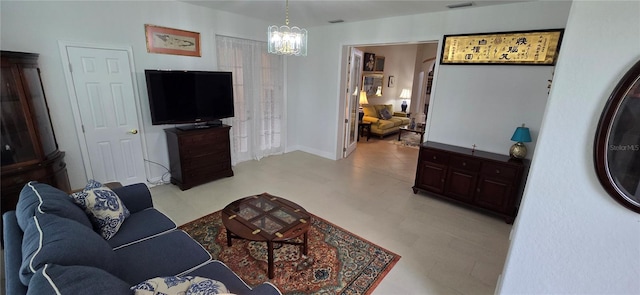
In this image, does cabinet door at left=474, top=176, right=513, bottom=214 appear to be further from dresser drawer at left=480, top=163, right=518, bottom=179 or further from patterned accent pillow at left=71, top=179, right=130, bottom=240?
patterned accent pillow at left=71, top=179, right=130, bottom=240

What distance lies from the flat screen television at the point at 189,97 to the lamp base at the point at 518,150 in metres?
3.88

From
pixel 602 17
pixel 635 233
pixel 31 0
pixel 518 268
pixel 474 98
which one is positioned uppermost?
pixel 31 0

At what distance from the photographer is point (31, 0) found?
2641mm

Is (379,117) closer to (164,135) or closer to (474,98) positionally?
(474,98)

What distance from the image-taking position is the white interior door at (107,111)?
3.08 meters

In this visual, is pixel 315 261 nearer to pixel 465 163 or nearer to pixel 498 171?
pixel 465 163

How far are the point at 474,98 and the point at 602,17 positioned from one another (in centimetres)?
250

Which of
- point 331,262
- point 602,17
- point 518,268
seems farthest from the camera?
point 331,262

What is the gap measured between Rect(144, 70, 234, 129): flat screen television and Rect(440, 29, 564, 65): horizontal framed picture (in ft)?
10.6

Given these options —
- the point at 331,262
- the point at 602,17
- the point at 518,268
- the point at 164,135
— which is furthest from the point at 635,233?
the point at 164,135

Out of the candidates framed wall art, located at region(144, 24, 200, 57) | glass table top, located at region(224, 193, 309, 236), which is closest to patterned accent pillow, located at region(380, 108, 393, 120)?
framed wall art, located at region(144, 24, 200, 57)

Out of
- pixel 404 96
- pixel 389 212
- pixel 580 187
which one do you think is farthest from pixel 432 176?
pixel 404 96

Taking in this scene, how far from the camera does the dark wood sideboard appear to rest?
Result: 3082mm

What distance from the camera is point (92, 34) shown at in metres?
3.05
